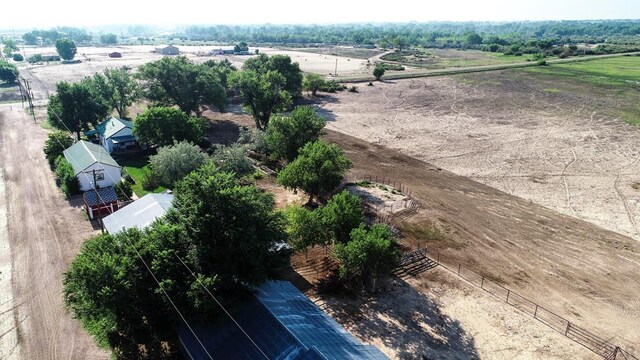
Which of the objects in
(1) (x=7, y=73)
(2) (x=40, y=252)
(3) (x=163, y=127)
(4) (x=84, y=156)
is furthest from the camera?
(1) (x=7, y=73)

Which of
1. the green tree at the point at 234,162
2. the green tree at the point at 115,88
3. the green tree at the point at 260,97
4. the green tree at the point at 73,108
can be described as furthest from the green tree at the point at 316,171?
the green tree at the point at 115,88

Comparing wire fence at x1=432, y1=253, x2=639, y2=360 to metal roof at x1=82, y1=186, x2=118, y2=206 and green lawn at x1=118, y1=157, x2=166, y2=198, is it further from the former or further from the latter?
green lawn at x1=118, y1=157, x2=166, y2=198

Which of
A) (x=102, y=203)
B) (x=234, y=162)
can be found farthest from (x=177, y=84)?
(x=102, y=203)

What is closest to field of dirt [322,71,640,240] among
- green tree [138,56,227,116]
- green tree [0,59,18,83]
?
green tree [138,56,227,116]

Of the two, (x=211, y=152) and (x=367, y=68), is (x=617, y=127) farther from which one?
(x=367, y=68)

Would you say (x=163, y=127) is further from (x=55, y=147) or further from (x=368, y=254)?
(x=368, y=254)

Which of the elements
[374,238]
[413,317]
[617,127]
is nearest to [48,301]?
[374,238]

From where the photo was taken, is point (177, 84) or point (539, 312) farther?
point (177, 84)

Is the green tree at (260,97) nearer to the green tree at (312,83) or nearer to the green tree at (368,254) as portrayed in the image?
the green tree at (312,83)
